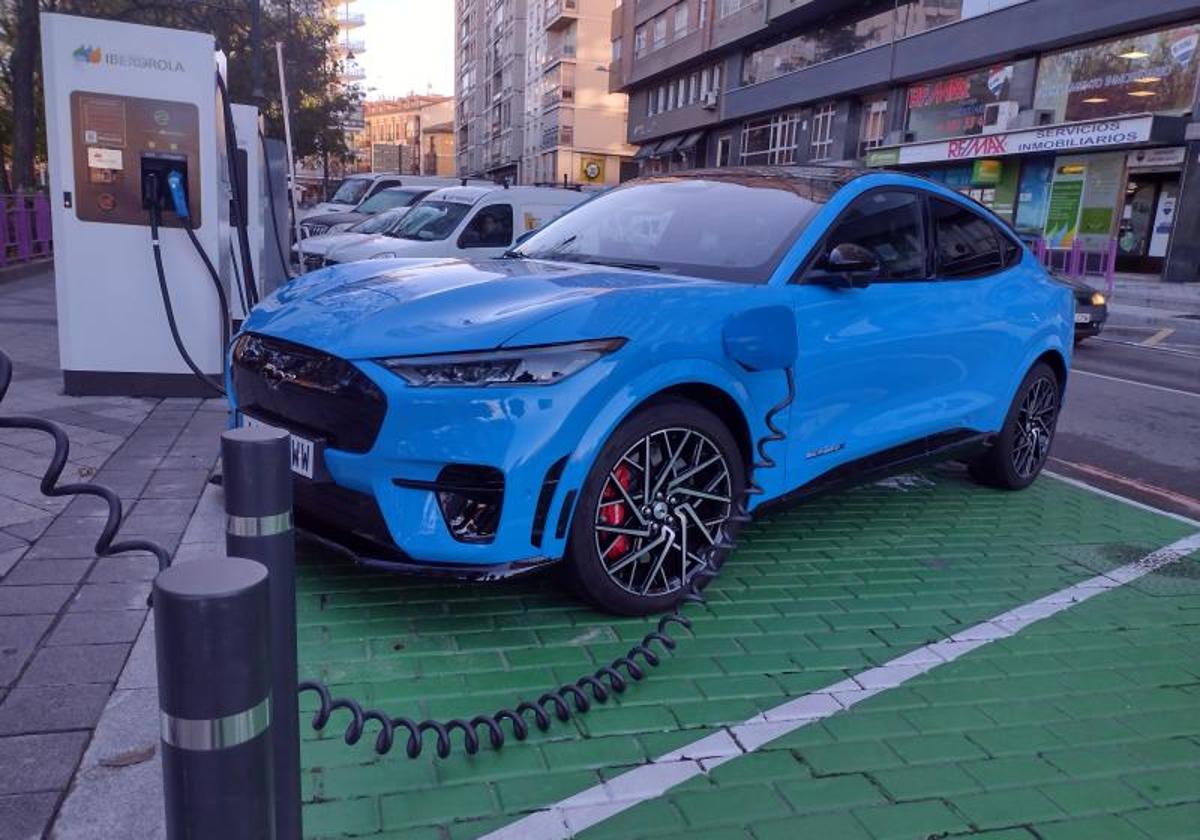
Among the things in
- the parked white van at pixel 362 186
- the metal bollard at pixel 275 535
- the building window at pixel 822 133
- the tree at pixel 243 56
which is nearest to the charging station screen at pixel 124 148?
the metal bollard at pixel 275 535

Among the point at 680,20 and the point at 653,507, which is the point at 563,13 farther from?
the point at 653,507

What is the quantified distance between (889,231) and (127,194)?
5.26m

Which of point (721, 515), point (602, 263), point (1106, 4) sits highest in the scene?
point (1106, 4)

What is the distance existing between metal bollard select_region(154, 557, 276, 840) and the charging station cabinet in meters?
6.12

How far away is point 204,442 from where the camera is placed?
573cm

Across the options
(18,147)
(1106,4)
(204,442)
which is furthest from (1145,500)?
(1106,4)

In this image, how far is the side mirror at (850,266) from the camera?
3.97 metres

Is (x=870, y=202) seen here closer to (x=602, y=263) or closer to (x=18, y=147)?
(x=602, y=263)

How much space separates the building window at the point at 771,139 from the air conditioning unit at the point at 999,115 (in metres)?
11.8

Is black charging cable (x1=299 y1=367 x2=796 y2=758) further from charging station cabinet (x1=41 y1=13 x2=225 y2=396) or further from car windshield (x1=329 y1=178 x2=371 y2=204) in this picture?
car windshield (x1=329 y1=178 x2=371 y2=204)

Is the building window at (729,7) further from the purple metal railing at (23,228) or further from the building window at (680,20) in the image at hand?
the purple metal railing at (23,228)

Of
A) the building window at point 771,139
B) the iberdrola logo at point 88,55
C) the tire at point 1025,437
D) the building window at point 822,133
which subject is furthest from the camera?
the building window at point 771,139

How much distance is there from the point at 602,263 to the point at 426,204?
8.04 meters

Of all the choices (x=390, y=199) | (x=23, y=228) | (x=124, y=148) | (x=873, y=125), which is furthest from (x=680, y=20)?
(x=124, y=148)
